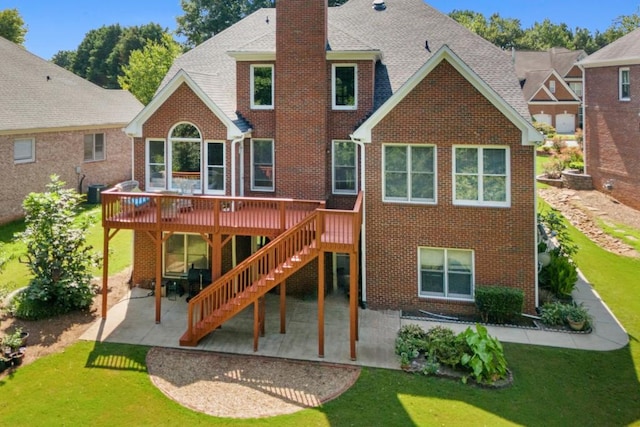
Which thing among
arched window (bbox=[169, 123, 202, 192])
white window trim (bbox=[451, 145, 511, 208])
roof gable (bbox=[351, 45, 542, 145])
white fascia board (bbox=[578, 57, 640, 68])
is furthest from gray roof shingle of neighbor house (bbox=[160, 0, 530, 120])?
white fascia board (bbox=[578, 57, 640, 68])

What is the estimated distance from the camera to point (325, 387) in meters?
10.5

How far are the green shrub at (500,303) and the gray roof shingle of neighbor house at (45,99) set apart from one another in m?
22.4

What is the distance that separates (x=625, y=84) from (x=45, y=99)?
33.0 metres

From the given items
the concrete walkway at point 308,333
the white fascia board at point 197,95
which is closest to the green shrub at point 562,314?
the concrete walkway at point 308,333

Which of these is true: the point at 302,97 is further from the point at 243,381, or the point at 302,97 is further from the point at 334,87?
the point at 243,381

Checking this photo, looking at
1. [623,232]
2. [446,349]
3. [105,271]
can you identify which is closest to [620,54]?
[623,232]

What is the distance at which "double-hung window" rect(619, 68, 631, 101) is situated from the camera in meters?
25.8

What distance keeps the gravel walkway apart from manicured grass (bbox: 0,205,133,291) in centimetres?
591

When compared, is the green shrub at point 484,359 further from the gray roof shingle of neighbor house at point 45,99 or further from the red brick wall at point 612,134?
the gray roof shingle of neighbor house at point 45,99

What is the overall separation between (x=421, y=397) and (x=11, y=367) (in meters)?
9.74

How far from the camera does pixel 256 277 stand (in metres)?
12.8

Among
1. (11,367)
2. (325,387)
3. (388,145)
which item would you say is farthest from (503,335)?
(11,367)

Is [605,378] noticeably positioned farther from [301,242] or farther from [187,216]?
[187,216]

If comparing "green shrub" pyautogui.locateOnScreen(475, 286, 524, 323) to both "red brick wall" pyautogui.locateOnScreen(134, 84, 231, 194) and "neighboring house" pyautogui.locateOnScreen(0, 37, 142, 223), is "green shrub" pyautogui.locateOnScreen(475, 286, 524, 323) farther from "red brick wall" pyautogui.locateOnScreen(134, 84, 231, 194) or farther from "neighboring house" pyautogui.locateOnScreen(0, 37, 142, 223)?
"neighboring house" pyautogui.locateOnScreen(0, 37, 142, 223)
